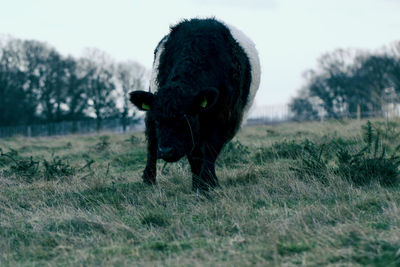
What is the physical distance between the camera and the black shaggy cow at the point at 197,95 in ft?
16.4

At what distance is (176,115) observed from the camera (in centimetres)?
495

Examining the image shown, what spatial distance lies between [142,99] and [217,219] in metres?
1.99

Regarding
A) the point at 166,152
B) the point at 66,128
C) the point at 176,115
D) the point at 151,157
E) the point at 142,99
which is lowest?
the point at 66,128

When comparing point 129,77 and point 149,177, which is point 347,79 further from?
point 149,177

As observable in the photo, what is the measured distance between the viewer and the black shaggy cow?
500 centimetres

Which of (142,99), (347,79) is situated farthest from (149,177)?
(347,79)

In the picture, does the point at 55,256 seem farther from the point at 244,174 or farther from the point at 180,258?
the point at 244,174

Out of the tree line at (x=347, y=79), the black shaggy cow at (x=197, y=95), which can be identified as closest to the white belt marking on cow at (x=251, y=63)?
the black shaggy cow at (x=197, y=95)

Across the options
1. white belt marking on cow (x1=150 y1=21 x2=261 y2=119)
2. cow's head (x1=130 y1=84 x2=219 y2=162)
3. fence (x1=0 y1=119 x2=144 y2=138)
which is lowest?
fence (x1=0 y1=119 x2=144 y2=138)

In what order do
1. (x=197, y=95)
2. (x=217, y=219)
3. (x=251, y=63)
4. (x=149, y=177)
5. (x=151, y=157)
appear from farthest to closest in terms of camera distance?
1. (x=251, y=63)
2. (x=151, y=157)
3. (x=149, y=177)
4. (x=197, y=95)
5. (x=217, y=219)

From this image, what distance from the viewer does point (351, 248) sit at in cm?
304

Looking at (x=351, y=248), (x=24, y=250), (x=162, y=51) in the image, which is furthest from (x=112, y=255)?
(x=162, y=51)

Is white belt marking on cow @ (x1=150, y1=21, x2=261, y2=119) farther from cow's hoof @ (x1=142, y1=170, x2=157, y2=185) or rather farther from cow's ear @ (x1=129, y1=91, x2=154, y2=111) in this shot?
cow's hoof @ (x1=142, y1=170, x2=157, y2=185)

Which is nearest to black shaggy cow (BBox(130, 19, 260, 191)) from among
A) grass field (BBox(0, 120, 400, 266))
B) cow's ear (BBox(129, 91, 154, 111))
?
cow's ear (BBox(129, 91, 154, 111))
